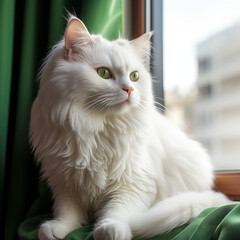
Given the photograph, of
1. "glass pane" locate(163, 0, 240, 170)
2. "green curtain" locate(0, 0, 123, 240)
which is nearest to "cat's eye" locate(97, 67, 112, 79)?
"green curtain" locate(0, 0, 123, 240)

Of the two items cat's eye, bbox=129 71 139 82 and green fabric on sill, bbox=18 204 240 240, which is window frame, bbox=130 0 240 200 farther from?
green fabric on sill, bbox=18 204 240 240

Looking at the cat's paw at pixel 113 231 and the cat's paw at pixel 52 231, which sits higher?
the cat's paw at pixel 113 231

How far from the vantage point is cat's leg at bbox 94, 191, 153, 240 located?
853 mm

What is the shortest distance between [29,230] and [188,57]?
3.59 feet

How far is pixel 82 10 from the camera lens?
137cm

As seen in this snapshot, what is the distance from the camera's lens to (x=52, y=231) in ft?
3.17

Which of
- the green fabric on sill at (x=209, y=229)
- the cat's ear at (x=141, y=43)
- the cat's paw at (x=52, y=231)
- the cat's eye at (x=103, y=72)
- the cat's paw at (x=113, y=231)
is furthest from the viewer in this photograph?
the cat's ear at (x=141, y=43)

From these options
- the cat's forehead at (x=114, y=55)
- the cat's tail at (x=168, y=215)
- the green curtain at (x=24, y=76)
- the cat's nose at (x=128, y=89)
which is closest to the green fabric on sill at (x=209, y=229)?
the cat's tail at (x=168, y=215)

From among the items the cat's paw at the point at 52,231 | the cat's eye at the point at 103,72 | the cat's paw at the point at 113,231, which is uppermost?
the cat's eye at the point at 103,72

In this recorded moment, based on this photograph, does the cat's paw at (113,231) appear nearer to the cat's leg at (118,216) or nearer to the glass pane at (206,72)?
the cat's leg at (118,216)

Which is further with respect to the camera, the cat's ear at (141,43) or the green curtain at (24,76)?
the green curtain at (24,76)

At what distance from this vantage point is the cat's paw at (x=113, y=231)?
33.4 inches

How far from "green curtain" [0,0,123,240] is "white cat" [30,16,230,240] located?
0.87 feet

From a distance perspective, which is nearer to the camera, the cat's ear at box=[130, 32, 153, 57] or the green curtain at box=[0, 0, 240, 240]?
the cat's ear at box=[130, 32, 153, 57]
